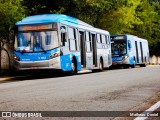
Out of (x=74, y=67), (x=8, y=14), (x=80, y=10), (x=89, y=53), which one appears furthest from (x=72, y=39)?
(x=80, y=10)

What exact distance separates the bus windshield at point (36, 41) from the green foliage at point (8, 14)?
76.2 inches

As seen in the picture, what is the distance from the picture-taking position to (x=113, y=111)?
9469 mm

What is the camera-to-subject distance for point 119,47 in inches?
1623

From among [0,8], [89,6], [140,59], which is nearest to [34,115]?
[0,8]

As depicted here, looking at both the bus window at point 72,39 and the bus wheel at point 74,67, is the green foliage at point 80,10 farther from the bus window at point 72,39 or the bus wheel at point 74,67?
the bus wheel at point 74,67

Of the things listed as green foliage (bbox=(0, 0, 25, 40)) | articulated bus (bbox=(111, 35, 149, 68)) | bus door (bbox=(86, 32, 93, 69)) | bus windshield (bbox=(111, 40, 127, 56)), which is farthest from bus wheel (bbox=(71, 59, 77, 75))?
bus windshield (bbox=(111, 40, 127, 56))

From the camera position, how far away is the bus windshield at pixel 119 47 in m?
40.9

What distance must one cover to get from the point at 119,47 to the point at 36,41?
18.6 metres

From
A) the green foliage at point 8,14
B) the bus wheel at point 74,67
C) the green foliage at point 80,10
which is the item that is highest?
the green foliage at point 80,10

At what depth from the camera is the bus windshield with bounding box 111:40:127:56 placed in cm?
4091

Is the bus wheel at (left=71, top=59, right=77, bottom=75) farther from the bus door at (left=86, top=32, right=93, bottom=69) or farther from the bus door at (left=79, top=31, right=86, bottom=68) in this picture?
the bus door at (left=86, top=32, right=93, bottom=69)

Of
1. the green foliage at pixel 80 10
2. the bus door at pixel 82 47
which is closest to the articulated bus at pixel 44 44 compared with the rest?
the green foliage at pixel 80 10

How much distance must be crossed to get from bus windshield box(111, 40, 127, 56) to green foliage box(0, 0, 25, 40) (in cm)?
1581

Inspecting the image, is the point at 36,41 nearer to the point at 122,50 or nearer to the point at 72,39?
the point at 72,39
